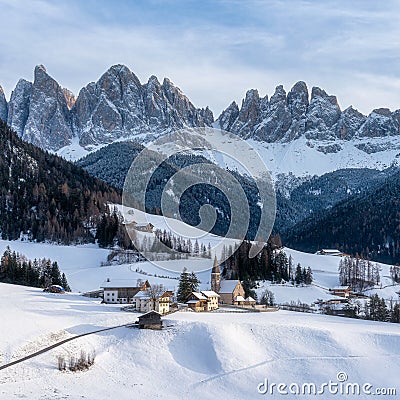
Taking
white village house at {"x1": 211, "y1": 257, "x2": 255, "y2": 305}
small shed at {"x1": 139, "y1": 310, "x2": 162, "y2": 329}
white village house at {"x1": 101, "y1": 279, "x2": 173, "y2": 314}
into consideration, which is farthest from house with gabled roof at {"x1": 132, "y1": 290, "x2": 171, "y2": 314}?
white village house at {"x1": 211, "y1": 257, "x2": 255, "y2": 305}

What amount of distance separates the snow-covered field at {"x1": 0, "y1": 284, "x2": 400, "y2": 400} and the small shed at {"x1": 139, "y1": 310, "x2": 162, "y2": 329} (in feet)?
3.60

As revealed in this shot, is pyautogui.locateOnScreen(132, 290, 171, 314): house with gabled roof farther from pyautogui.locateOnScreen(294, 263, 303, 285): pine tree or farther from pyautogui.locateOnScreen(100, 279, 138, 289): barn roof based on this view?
pyautogui.locateOnScreen(294, 263, 303, 285): pine tree

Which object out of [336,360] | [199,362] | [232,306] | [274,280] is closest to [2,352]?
[199,362]

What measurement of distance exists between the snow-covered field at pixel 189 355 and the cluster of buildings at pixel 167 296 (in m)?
5.24

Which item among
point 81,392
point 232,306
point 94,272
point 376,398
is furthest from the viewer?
point 94,272

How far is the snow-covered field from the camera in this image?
4441 cm

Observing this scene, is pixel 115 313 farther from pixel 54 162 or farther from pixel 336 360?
pixel 54 162

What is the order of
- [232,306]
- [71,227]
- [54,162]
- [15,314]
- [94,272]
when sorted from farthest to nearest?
[54,162] < [71,227] < [94,272] < [232,306] < [15,314]

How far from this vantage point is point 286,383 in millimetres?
47375

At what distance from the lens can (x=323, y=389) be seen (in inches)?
1848

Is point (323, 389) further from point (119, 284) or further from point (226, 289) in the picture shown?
point (119, 284)

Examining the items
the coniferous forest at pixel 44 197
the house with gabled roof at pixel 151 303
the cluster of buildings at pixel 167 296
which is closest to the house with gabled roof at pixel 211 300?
the cluster of buildings at pixel 167 296

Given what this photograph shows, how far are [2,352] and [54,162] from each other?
137814 mm

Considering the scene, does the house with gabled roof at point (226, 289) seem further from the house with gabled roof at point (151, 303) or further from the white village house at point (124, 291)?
the house with gabled roof at point (151, 303)
